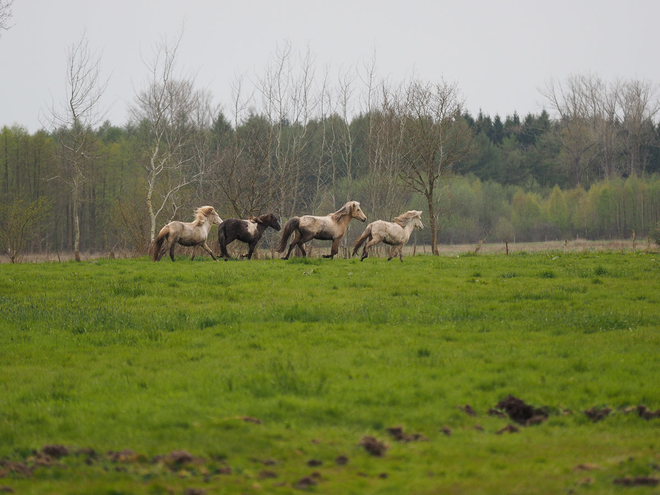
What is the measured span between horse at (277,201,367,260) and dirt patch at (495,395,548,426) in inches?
659

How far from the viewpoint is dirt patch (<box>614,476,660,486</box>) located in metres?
5.10

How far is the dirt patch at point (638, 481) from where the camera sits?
5.10m

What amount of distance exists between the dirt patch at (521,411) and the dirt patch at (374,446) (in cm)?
183

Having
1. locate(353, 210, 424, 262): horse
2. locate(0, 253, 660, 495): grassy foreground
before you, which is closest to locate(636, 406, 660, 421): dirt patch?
locate(0, 253, 660, 495): grassy foreground

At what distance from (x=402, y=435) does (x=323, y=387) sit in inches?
63.9

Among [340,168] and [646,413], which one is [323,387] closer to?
[646,413]

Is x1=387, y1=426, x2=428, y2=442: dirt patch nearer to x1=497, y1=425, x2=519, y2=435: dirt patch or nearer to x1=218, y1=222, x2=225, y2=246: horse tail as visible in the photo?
x1=497, y1=425, x2=519, y2=435: dirt patch

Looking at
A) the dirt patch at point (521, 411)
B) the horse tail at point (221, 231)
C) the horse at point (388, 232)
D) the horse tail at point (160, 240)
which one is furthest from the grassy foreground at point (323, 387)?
the horse tail at point (221, 231)

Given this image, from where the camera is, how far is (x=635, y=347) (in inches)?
383

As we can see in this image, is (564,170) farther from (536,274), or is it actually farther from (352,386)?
(352,386)

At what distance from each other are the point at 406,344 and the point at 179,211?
29.6m

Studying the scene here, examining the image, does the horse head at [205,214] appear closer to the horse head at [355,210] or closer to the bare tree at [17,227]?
the horse head at [355,210]

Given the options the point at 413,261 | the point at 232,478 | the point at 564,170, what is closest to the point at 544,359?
the point at 232,478

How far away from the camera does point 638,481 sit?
514 cm
